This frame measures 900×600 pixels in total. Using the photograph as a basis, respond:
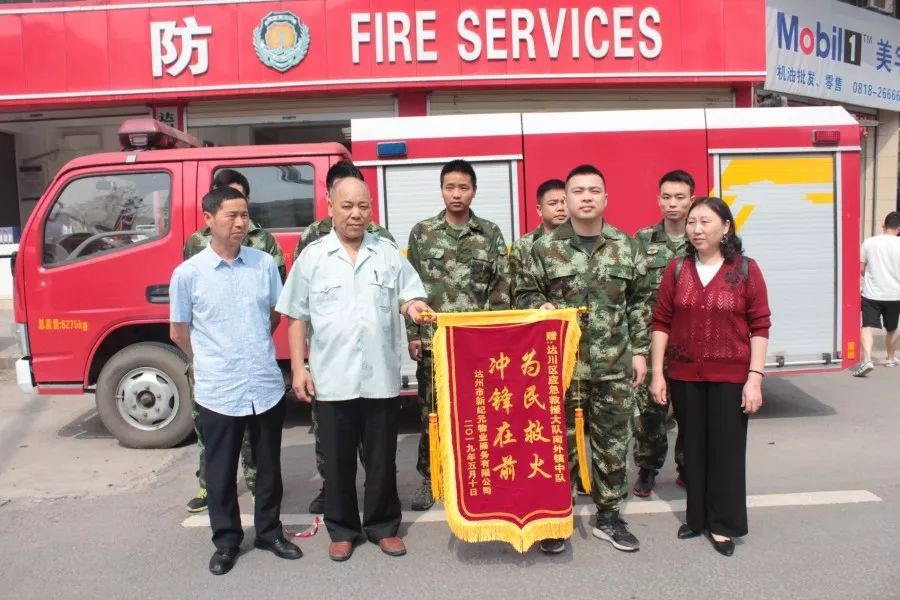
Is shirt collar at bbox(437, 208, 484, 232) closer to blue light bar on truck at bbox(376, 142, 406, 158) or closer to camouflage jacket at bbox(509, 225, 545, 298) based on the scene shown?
camouflage jacket at bbox(509, 225, 545, 298)

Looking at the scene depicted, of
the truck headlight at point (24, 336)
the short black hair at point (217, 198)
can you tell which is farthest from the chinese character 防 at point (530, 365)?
the truck headlight at point (24, 336)

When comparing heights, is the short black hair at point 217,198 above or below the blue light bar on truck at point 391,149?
below

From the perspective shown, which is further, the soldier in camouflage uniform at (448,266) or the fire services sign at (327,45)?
the fire services sign at (327,45)

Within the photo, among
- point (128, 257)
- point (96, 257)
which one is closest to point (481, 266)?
point (128, 257)

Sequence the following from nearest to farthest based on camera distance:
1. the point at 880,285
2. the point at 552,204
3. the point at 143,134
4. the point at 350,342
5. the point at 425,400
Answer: the point at 350,342 < the point at 425,400 < the point at 552,204 < the point at 143,134 < the point at 880,285

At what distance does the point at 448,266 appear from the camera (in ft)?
13.7

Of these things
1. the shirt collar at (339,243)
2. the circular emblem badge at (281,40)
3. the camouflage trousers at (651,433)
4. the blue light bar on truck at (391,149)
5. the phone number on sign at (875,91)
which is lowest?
the camouflage trousers at (651,433)

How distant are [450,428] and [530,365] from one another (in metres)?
0.46

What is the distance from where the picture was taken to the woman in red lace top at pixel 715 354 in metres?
3.42

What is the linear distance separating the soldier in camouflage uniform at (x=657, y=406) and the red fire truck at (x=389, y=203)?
114 cm

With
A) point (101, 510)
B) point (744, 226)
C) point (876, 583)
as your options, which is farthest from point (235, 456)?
point (744, 226)

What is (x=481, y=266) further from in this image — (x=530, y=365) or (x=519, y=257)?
(x=530, y=365)

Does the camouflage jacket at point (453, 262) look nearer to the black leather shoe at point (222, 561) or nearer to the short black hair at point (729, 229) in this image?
the short black hair at point (729, 229)

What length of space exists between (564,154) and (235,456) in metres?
3.22
